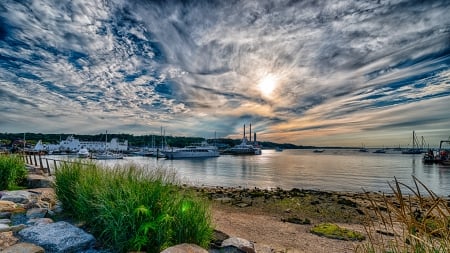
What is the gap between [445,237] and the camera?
1730mm

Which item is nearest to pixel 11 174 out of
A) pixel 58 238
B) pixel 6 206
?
pixel 6 206

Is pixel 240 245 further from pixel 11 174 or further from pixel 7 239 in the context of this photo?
pixel 11 174

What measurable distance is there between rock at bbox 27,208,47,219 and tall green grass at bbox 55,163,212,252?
2.58 ft

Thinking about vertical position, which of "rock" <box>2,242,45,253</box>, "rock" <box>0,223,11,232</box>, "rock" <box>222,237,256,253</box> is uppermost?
"rock" <box>2,242,45,253</box>

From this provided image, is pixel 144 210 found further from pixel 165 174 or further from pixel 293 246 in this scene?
pixel 293 246

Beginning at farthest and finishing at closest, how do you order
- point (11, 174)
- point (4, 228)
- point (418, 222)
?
1. point (11, 174)
2. point (4, 228)
3. point (418, 222)

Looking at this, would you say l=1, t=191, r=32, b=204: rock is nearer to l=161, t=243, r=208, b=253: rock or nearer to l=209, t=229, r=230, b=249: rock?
l=209, t=229, r=230, b=249: rock

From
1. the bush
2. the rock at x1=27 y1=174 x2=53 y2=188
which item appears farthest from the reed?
the bush

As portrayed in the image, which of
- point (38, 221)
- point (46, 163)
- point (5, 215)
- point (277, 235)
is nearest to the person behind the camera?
point (38, 221)

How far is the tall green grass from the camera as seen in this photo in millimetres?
4188

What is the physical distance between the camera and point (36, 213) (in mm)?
5793

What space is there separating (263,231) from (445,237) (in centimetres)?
738

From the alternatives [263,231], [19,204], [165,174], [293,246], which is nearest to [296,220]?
[263,231]

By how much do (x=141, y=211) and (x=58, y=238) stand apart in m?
1.43
